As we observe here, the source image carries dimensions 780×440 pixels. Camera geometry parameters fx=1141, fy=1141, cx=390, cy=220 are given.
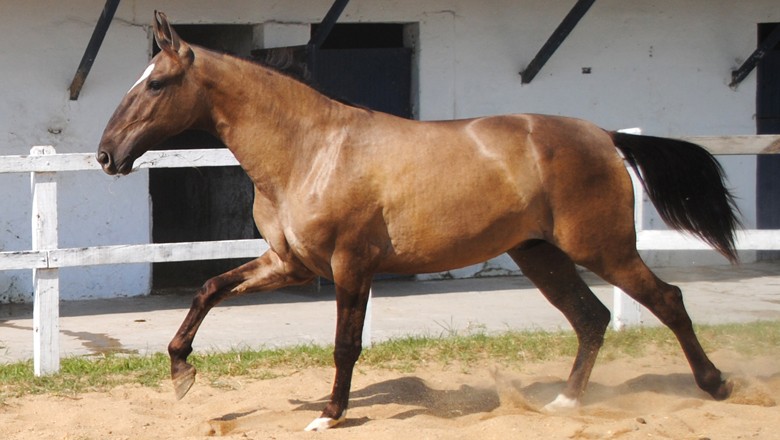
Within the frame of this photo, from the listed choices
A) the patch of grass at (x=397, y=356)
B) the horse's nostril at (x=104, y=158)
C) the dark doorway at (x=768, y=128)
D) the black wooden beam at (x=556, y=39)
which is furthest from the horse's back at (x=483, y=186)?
the dark doorway at (x=768, y=128)

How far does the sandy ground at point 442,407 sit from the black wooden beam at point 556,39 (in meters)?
4.14

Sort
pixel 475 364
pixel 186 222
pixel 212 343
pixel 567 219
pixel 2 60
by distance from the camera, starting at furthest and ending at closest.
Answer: pixel 186 222 < pixel 2 60 < pixel 212 343 < pixel 475 364 < pixel 567 219

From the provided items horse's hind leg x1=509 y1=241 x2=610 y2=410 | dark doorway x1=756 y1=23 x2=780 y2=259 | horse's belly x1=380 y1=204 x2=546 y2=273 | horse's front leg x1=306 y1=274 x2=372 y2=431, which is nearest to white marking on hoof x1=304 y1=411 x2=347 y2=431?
horse's front leg x1=306 y1=274 x2=372 y2=431

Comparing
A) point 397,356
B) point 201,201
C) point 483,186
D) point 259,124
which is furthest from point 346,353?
point 201,201

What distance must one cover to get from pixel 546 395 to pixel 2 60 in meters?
5.60

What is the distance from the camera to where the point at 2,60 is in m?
9.52

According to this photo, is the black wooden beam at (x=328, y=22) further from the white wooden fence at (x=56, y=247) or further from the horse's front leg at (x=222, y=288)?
the horse's front leg at (x=222, y=288)

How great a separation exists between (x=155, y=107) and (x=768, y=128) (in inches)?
339

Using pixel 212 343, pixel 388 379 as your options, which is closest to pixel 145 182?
pixel 212 343

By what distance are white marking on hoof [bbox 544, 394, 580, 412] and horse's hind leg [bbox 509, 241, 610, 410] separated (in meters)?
Answer: 0.18

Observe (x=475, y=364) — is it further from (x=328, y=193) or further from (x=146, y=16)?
(x=146, y=16)

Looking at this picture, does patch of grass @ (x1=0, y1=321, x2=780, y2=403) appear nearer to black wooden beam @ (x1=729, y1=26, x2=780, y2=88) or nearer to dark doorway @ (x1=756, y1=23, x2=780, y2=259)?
black wooden beam @ (x1=729, y1=26, x2=780, y2=88)

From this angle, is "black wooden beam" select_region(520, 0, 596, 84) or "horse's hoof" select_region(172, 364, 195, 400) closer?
"horse's hoof" select_region(172, 364, 195, 400)

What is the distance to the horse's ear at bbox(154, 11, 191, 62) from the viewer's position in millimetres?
5469
